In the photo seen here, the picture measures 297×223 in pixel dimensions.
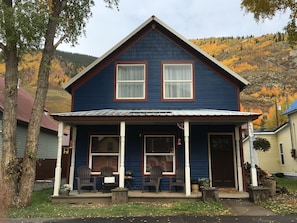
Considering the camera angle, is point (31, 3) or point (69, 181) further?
point (69, 181)

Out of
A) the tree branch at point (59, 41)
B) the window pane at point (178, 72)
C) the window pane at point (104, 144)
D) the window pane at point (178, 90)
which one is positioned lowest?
the window pane at point (104, 144)

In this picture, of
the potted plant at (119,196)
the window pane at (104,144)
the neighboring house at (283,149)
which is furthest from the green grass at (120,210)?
the neighboring house at (283,149)

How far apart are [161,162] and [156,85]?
334 cm

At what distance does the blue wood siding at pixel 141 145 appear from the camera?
472 inches

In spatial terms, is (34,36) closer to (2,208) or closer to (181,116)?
(181,116)

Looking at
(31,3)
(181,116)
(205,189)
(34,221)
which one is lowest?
(34,221)

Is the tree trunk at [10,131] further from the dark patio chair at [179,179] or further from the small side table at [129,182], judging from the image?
the dark patio chair at [179,179]

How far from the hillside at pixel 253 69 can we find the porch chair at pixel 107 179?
32170 millimetres

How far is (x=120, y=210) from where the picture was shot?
8.48 meters

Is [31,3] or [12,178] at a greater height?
[31,3]

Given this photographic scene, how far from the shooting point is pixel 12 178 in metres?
9.23

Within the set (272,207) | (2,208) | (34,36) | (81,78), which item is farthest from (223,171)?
(2,208)

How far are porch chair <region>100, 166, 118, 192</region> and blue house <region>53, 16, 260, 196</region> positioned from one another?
0.50 meters

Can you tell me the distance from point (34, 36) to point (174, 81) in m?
5.99
